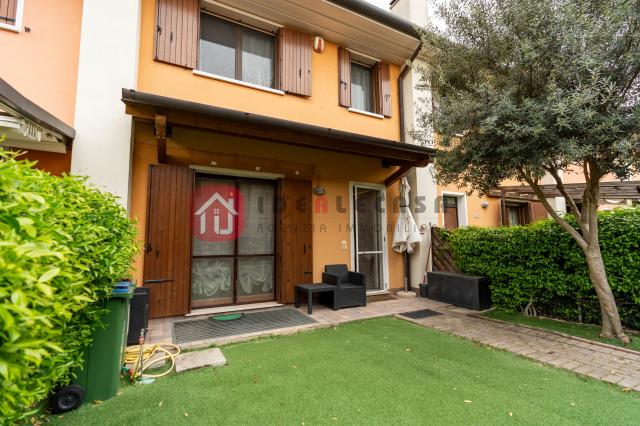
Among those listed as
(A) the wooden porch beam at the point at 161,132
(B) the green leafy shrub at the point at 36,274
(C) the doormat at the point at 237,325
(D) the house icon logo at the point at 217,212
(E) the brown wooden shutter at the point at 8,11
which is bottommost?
(C) the doormat at the point at 237,325

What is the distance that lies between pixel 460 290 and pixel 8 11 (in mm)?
9712

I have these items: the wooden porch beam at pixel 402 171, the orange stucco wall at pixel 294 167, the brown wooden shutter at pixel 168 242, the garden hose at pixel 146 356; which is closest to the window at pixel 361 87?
the orange stucco wall at pixel 294 167

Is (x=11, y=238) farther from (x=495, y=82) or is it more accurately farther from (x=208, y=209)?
(x=495, y=82)

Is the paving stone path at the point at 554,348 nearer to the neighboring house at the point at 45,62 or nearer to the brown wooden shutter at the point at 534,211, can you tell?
the neighboring house at the point at 45,62

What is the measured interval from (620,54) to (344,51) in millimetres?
5393

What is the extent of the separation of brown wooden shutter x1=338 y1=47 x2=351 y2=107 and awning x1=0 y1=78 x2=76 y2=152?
551 cm

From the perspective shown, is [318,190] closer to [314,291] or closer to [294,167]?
[294,167]

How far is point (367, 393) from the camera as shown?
9.52 ft

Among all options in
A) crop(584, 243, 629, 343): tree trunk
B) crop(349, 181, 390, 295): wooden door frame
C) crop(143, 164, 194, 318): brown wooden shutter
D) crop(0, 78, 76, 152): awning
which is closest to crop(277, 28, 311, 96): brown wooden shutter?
crop(349, 181, 390, 295): wooden door frame

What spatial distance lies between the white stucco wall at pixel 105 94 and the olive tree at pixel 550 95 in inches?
218

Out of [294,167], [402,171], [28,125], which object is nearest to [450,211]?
[402,171]

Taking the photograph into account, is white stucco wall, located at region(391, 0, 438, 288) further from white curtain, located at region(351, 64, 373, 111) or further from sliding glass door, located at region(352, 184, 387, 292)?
white curtain, located at region(351, 64, 373, 111)

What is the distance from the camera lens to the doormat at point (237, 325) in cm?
450

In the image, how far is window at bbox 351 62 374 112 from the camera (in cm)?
793
